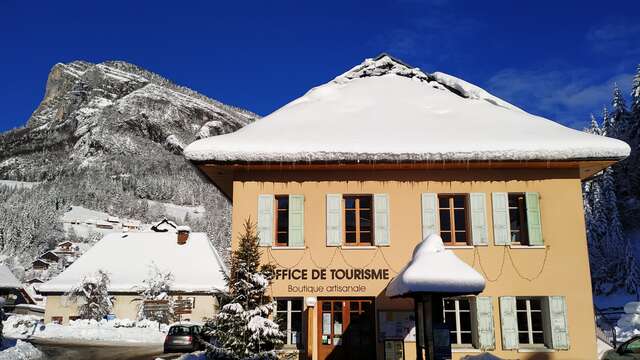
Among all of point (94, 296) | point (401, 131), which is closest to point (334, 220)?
point (401, 131)

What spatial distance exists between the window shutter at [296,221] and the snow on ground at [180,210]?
134m

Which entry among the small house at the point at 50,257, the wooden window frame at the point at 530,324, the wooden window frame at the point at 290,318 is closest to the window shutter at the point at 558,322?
the wooden window frame at the point at 530,324

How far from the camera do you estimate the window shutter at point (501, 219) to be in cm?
1612

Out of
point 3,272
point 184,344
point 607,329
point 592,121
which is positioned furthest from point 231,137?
point 592,121

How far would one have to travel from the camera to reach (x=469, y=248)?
52.9ft

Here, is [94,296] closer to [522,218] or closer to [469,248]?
[469,248]

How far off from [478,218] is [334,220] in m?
4.16

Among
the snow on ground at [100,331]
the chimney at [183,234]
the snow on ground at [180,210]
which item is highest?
the snow on ground at [180,210]

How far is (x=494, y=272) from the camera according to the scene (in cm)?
1593

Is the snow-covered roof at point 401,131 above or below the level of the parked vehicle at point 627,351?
above

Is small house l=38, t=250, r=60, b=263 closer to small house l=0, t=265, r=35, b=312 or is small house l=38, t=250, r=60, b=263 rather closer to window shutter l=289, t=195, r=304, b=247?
small house l=0, t=265, r=35, b=312

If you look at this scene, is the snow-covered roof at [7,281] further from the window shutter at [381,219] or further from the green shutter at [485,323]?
the green shutter at [485,323]

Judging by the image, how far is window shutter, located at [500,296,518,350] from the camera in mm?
15430

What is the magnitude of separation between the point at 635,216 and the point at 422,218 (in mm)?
45489
